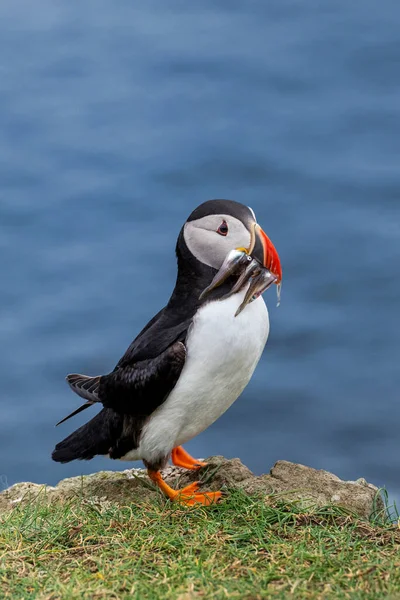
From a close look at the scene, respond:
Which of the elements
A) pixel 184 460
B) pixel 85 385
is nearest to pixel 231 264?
pixel 85 385

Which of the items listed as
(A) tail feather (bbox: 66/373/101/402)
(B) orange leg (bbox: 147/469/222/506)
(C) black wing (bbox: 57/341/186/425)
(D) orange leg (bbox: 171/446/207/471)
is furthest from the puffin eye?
(D) orange leg (bbox: 171/446/207/471)

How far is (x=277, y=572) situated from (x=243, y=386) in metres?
1.20

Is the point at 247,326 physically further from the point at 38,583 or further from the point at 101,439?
the point at 38,583

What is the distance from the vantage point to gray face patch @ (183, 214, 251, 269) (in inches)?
213

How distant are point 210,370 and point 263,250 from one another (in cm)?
69

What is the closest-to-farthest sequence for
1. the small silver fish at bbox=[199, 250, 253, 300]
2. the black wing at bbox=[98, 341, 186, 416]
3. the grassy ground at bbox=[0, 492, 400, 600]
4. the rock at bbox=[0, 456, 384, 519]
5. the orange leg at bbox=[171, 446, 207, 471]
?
the grassy ground at bbox=[0, 492, 400, 600]
the small silver fish at bbox=[199, 250, 253, 300]
the black wing at bbox=[98, 341, 186, 416]
the rock at bbox=[0, 456, 384, 519]
the orange leg at bbox=[171, 446, 207, 471]

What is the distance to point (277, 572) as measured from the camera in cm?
475

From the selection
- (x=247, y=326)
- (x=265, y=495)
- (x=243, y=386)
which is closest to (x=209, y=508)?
(x=265, y=495)

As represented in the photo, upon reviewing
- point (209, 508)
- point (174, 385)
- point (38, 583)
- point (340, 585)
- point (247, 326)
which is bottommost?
point (38, 583)

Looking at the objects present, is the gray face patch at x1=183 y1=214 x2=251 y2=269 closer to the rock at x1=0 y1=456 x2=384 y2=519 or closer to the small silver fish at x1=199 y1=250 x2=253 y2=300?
the small silver fish at x1=199 y1=250 x2=253 y2=300

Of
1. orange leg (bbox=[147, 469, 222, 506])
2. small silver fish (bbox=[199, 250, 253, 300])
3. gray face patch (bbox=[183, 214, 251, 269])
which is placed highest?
gray face patch (bbox=[183, 214, 251, 269])

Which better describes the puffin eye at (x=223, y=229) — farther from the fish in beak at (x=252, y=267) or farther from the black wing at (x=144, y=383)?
the black wing at (x=144, y=383)

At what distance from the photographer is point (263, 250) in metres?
5.43

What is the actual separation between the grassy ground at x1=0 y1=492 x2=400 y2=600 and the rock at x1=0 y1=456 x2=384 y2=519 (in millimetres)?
147
